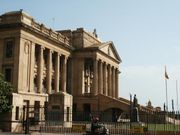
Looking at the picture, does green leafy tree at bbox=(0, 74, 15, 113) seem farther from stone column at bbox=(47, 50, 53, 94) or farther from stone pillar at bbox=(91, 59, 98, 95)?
stone pillar at bbox=(91, 59, 98, 95)

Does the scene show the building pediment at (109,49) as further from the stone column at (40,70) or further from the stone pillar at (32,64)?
the stone pillar at (32,64)

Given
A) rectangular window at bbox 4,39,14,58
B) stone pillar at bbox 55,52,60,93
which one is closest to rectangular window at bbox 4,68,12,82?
rectangular window at bbox 4,39,14,58

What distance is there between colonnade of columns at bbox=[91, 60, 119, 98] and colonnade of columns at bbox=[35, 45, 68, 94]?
686cm

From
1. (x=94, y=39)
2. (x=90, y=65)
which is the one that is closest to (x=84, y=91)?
(x=90, y=65)

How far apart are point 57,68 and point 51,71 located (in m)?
1.66

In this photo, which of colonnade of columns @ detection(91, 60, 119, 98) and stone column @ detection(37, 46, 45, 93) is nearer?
stone column @ detection(37, 46, 45, 93)

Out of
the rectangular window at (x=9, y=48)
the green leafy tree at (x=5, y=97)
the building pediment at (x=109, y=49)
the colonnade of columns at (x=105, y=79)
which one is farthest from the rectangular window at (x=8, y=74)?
the building pediment at (x=109, y=49)

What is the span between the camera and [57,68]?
60562 mm

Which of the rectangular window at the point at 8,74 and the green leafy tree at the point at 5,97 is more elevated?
the rectangular window at the point at 8,74

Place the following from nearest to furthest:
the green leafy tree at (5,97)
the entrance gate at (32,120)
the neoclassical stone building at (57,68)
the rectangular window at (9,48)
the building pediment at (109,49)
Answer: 1. the entrance gate at (32,120)
2. the green leafy tree at (5,97)
3. the neoclassical stone building at (57,68)
4. the rectangular window at (9,48)
5. the building pediment at (109,49)

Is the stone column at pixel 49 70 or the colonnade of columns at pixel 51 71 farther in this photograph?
the stone column at pixel 49 70

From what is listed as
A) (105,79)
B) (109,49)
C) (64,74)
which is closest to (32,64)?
(64,74)

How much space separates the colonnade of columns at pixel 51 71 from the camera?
2151 inches

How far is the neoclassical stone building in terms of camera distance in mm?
49000
